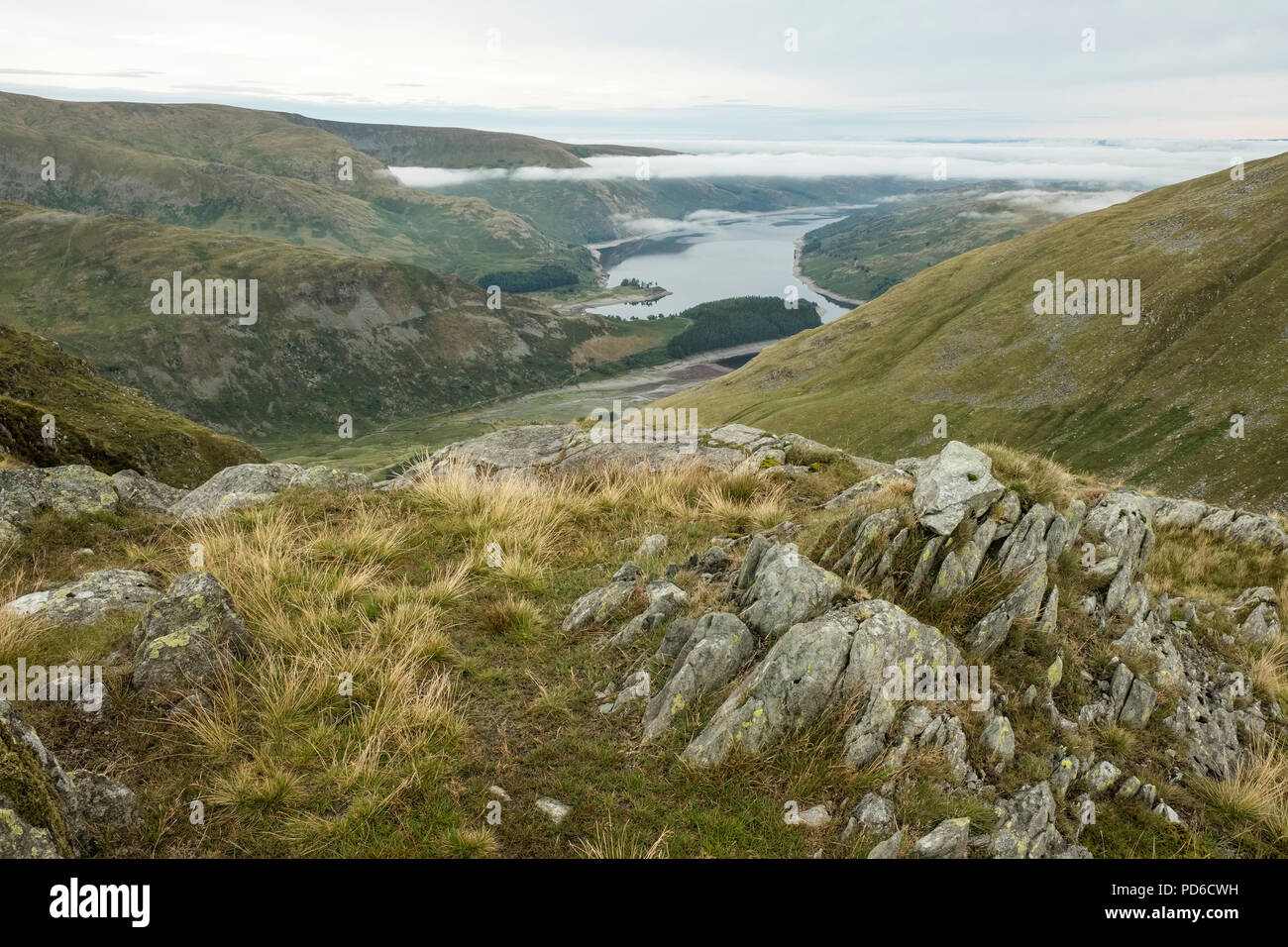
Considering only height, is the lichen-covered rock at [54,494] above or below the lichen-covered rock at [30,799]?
above

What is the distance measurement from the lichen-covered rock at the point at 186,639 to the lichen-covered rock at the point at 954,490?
8.81 m

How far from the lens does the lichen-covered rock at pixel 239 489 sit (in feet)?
43.8

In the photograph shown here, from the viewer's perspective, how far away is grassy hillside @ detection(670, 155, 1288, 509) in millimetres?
91125

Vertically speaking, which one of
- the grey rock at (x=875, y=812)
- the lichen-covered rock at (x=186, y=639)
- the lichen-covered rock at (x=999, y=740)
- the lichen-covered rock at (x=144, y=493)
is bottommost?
→ the grey rock at (x=875, y=812)

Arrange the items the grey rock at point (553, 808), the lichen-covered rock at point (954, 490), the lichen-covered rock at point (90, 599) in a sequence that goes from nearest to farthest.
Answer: the grey rock at point (553, 808) → the lichen-covered rock at point (90, 599) → the lichen-covered rock at point (954, 490)

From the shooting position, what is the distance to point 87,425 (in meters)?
33.1

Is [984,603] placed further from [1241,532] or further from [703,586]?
[1241,532]

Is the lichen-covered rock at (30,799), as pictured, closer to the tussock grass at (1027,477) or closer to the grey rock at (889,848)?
the grey rock at (889,848)

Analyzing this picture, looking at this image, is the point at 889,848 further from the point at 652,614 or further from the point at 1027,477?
the point at 1027,477

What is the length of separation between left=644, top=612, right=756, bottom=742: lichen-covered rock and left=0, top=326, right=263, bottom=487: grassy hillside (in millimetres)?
26476

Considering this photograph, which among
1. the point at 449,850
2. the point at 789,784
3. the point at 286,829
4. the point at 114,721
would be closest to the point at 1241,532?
the point at 789,784

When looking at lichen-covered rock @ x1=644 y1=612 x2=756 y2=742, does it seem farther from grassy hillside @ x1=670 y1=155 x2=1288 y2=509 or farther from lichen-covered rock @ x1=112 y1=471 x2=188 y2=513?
grassy hillside @ x1=670 y1=155 x2=1288 y2=509

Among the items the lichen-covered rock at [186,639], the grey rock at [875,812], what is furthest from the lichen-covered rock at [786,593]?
the lichen-covered rock at [186,639]

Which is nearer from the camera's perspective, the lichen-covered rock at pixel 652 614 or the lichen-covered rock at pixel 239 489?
the lichen-covered rock at pixel 652 614
